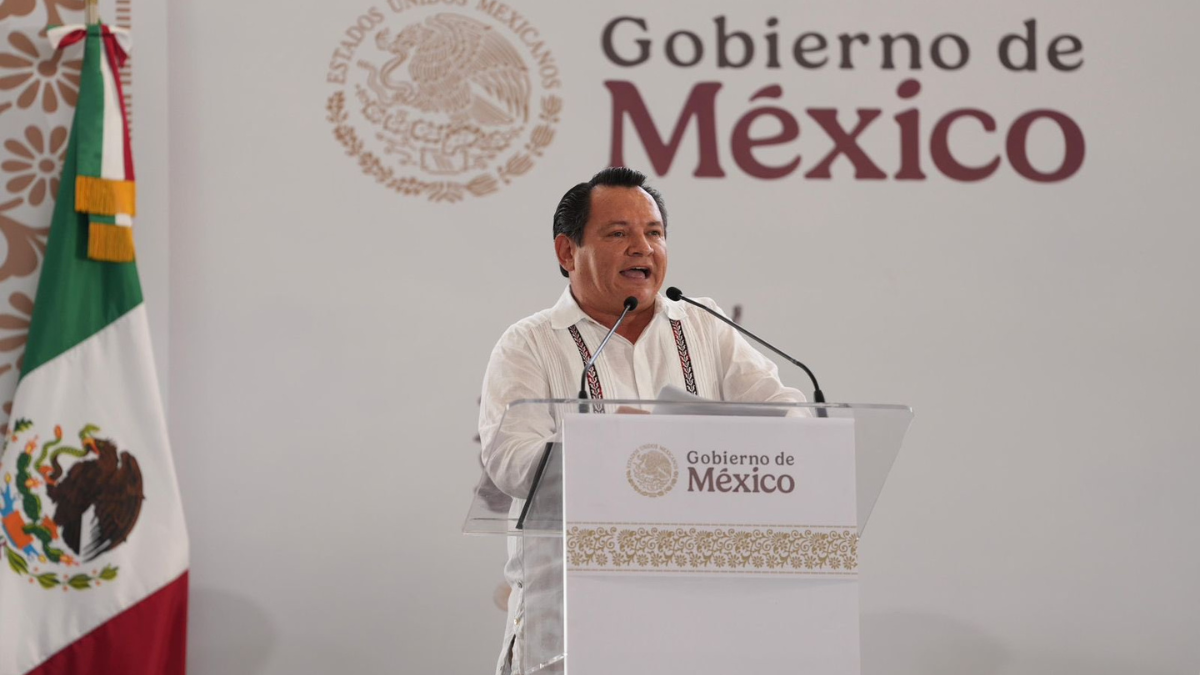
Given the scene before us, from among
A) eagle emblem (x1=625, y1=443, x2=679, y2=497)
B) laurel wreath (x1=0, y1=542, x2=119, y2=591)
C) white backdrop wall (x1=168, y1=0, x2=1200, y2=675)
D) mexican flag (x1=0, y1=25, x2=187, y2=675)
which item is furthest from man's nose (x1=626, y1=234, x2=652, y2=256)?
laurel wreath (x1=0, y1=542, x2=119, y2=591)

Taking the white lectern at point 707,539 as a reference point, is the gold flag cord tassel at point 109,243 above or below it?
above

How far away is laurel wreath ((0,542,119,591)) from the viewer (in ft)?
13.1

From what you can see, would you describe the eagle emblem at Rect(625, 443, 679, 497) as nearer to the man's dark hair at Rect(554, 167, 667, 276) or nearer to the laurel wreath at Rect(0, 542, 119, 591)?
the man's dark hair at Rect(554, 167, 667, 276)

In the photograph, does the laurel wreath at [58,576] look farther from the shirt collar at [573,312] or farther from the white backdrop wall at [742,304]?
the shirt collar at [573,312]

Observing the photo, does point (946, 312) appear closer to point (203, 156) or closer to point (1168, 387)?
point (1168, 387)

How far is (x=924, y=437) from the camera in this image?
4539 millimetres

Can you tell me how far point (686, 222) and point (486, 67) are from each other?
2.68 ft

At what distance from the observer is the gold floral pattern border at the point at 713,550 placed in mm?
2139

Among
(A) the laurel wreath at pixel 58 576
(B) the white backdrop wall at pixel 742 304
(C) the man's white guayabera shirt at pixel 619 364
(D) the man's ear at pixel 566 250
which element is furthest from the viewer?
(B) the white backdrop wall at pixel 742 304

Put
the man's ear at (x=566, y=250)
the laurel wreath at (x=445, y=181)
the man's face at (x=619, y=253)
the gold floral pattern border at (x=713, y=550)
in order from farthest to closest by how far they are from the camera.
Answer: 1. the laurel wreath at (x=445, y=181)
2. the man's ear at (x=566, y=250)
3. the man's face at (x=619, y=253)
4. the gold floral pattern border at (x=713, y=550)

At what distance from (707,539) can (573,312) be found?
0.97 metres

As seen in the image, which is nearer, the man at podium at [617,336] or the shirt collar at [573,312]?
the man at podium at [617,336]

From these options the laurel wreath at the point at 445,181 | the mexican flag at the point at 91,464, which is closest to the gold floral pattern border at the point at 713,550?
the mexican flag at the point at 91,464

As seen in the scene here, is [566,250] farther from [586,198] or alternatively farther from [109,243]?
[109,243]
